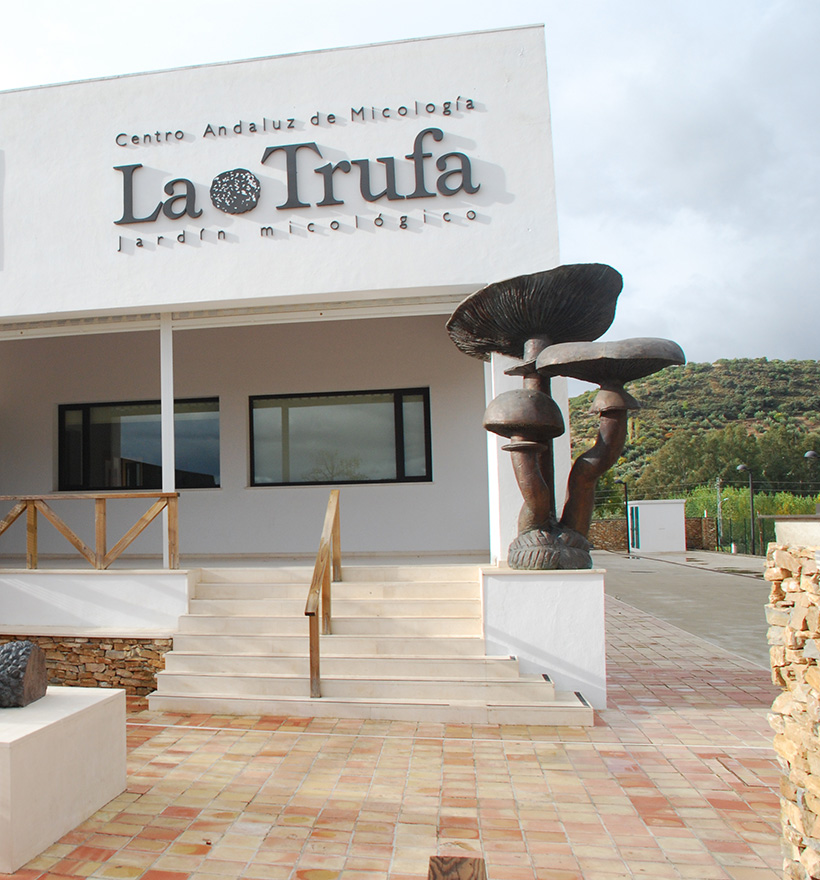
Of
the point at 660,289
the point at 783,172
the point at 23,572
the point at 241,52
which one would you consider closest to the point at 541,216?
the point at 241,52

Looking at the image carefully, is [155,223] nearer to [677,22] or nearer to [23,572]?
[23,572]

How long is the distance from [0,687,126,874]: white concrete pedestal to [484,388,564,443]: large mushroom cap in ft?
9.77

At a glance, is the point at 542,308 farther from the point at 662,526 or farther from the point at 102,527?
the point at 662,526

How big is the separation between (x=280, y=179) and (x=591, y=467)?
375 cm

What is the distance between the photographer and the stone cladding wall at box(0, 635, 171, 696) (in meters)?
5.86

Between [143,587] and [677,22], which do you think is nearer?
[143,587]

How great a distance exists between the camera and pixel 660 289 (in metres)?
116

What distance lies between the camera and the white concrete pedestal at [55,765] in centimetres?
295

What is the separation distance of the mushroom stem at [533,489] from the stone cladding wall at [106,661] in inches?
123

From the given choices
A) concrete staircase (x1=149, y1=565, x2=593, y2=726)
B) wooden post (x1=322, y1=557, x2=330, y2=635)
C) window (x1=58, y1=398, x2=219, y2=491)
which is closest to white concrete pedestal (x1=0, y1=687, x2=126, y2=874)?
concrete staircase (x1=149, y1=565, x2=593, y2=726)

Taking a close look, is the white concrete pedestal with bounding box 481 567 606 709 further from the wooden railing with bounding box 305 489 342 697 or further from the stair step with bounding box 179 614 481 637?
the wooden railing with bounding box 305 489 342 697

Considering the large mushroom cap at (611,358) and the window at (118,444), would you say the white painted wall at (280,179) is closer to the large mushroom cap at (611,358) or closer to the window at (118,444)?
the large mushroom cap at (611,358)

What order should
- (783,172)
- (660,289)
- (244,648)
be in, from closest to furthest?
1. (244,648)
2. (783,172)
3. (660,289)

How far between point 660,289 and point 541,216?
119181 millimetres
